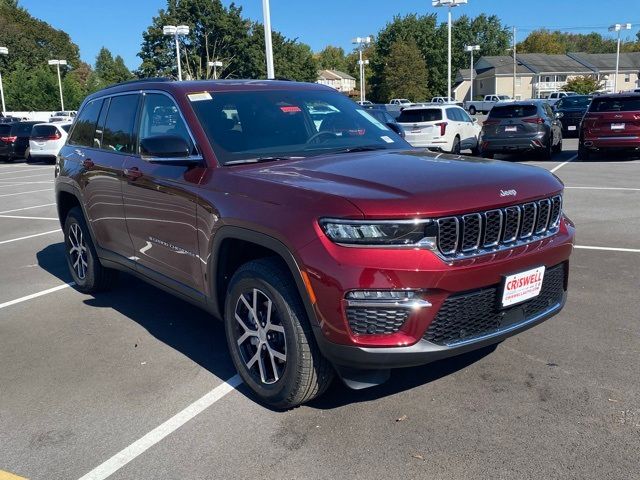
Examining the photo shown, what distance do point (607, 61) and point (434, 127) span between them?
86.6 metres

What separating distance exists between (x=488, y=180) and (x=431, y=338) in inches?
37.0

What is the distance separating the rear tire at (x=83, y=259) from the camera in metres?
5.95

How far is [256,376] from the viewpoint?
12.2 feet

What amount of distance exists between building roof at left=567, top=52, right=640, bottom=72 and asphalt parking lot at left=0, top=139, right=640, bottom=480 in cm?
9554

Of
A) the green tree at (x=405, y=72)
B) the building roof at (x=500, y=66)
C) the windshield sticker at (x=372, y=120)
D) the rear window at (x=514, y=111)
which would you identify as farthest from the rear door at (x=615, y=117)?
the building roof at (x=500, y=66)

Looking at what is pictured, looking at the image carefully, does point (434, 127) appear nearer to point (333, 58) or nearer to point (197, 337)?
point (197, 337)

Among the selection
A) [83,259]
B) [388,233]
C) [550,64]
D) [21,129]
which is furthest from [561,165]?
[550,64]

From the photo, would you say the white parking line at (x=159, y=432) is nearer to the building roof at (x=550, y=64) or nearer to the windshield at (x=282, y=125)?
the windshield at (x=282, y=125)

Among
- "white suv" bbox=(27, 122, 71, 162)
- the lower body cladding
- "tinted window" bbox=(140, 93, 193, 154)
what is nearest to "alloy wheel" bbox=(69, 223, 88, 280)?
"tinted window" bbox=(140, 93, 193, 154)

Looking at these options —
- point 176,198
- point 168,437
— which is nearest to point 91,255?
point 176,198

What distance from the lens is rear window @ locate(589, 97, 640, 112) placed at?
612 inches

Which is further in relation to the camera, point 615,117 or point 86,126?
point 615,117

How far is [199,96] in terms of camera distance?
14.4 ft

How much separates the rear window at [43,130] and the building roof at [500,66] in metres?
73.1
